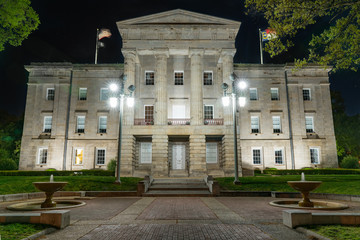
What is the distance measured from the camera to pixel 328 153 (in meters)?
35.3

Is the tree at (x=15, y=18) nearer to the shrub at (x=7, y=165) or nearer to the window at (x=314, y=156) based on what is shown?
the shrub at (x=7, y=165)

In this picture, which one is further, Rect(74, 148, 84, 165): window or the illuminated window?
the illuminated window

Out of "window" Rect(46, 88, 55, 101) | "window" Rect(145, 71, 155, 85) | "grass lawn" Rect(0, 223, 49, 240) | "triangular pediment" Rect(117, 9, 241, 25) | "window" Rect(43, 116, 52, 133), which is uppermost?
"triangular pediment" Rect(117, 9, 241, 25)

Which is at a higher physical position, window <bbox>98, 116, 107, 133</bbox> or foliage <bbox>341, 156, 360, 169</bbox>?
window <bbox>98, 116, 107, 133</bbox>

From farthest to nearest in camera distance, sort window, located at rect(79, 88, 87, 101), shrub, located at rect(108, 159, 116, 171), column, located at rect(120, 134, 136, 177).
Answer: window, located at rect(79, 88, 87, 101)
shrub, located at rect(108, 159, 116, 171)
column, located at rect(120, 134, 136, 177)

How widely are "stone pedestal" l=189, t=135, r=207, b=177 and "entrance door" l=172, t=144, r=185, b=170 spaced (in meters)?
3.23

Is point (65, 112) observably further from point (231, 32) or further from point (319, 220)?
point (319, 220)

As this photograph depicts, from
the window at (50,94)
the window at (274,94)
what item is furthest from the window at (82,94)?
the window at (274,94)

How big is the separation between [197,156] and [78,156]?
54.9ft

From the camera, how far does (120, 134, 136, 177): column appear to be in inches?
1164

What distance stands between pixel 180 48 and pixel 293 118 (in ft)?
60.3

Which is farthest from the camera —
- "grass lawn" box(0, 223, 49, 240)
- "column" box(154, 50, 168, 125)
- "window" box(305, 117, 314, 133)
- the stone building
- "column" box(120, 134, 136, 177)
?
"window" box(305, 117, 314, 133)

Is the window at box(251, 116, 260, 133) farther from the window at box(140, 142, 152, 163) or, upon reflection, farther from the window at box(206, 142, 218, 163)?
the window at box(140, 142, 152, 163)

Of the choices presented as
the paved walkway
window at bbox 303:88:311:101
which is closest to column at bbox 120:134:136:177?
the paved walkway
